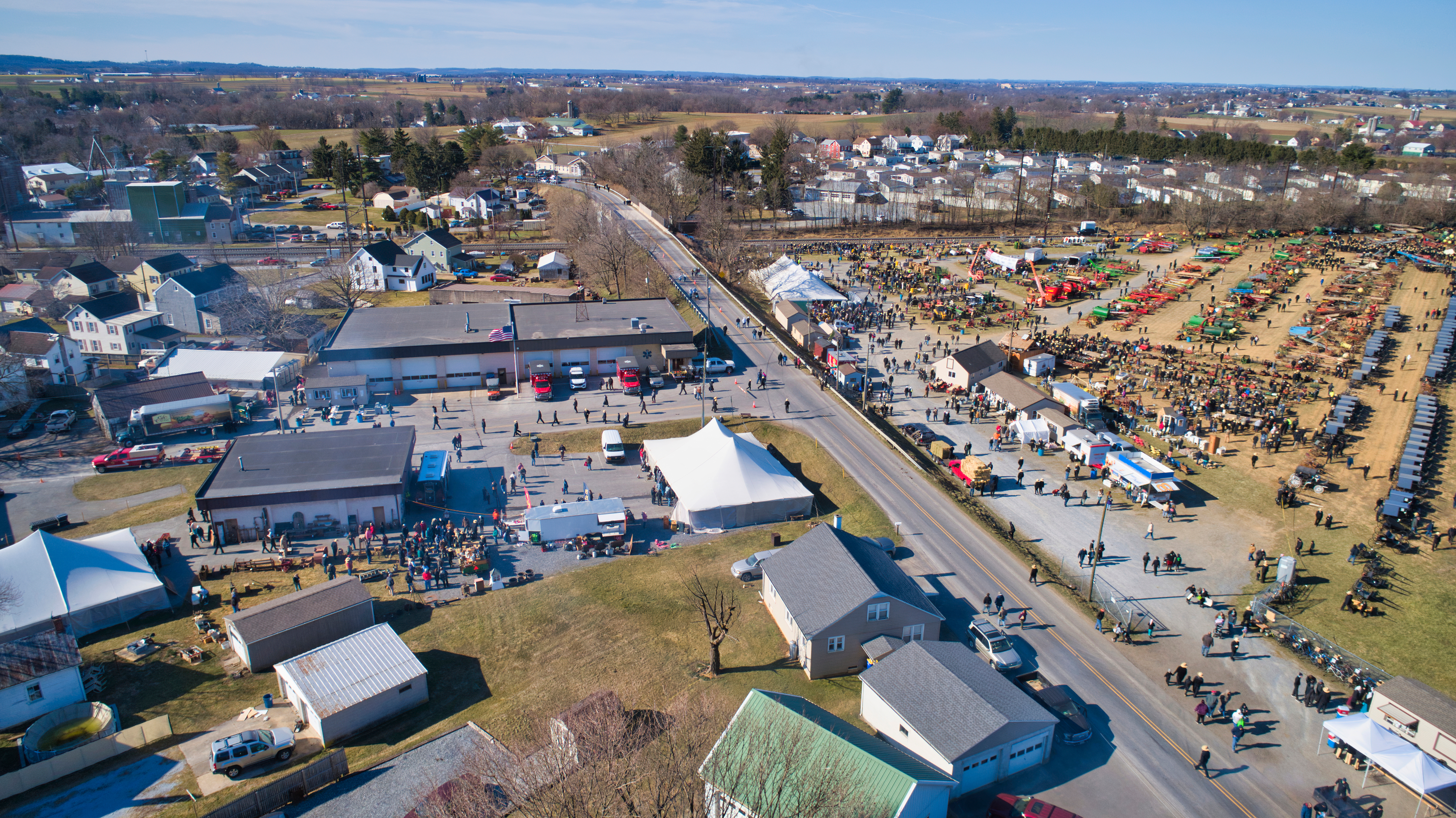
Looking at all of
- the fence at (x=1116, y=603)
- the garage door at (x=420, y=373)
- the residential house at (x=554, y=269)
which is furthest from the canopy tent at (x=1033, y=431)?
the residential house at (x=554, y=269)

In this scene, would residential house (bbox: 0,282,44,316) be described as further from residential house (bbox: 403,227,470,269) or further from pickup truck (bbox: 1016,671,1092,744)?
pickup truck (bbox: 1016,671,1092,744)

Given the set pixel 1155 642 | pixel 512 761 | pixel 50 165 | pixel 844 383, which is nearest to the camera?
pixel 512 761

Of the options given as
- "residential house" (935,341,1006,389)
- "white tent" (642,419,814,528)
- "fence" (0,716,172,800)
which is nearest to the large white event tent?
"white tent" (642,419,814,528)

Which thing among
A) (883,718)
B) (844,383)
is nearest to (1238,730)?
(883,718)

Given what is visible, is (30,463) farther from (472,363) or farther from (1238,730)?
(1238,730)

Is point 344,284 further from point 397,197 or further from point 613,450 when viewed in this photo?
point 397,197
